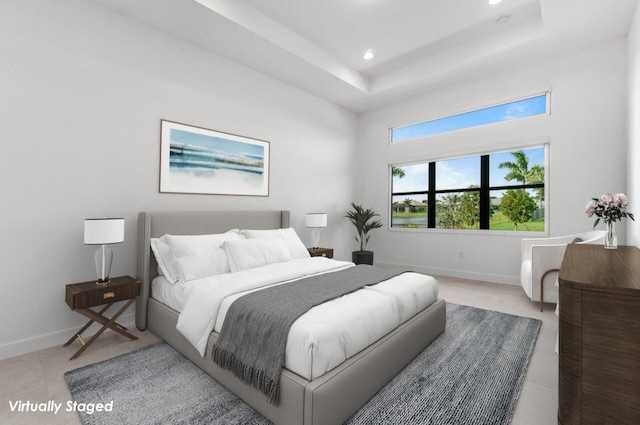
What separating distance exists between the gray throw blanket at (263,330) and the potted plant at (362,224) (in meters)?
3.12

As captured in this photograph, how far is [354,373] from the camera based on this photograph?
A: 1706 millimetres

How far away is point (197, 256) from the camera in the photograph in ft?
9.27

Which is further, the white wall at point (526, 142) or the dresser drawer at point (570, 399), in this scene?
the white wall at point (526, 142)

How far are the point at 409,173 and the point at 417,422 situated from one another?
4.78m

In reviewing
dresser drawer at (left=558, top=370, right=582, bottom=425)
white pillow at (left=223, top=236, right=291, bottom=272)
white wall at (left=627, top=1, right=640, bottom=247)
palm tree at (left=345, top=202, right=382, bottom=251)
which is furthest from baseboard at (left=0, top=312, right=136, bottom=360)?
white wall at (left=627, top=1, right=640, bottom=247)

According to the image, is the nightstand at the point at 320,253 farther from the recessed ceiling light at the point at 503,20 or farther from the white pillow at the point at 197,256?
the recessed ceiling light at the point at 503,20

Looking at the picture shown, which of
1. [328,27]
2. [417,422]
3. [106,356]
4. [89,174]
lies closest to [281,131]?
[328,27]

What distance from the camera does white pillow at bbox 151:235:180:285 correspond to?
9.18 feet

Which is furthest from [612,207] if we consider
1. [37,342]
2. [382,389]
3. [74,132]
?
[37,342]

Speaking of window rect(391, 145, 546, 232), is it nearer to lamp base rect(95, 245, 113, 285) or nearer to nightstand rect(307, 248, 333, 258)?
nightstand rect(307, 248, 333, 258)

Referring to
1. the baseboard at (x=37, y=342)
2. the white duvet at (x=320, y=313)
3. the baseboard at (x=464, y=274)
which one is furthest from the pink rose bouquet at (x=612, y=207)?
the baseboard at (x=37, y=342)

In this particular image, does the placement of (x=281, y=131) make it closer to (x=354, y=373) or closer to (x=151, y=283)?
(x=151, y=283)

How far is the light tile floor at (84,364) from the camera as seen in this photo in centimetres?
174

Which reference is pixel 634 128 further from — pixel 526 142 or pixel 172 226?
pixel 172 226
